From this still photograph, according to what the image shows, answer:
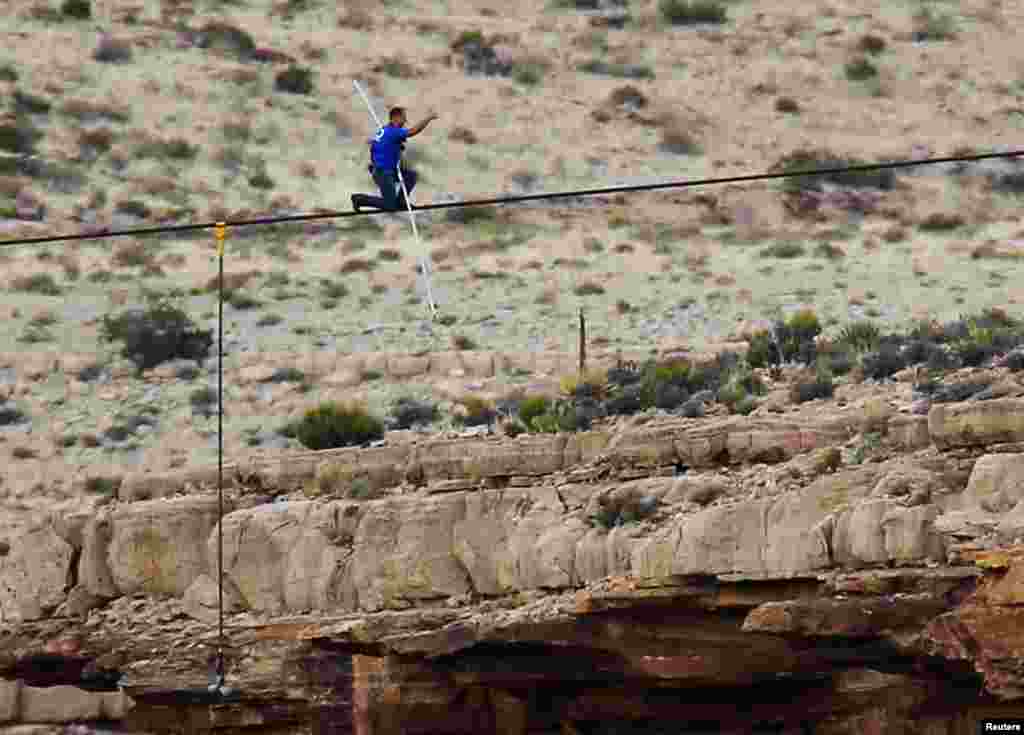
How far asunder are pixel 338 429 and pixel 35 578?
8035 mm

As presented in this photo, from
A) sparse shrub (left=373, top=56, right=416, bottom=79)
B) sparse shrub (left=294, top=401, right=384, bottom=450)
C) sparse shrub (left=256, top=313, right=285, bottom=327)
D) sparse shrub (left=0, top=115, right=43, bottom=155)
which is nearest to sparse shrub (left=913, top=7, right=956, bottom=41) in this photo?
sparse shrub (left=373, top=56, right=416, bottom=79)

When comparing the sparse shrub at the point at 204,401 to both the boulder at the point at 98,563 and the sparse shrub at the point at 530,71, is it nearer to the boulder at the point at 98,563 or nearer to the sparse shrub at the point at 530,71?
the boulder at the point at 98,563

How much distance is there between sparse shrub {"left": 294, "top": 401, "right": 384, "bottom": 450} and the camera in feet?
132

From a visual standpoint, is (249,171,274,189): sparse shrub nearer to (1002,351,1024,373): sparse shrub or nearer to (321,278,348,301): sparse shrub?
(321,278,348,301): sparse shrub

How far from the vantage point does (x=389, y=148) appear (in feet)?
77.2

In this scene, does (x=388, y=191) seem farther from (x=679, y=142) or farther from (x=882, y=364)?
(x=679, y=142)

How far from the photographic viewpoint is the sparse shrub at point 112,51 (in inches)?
2741

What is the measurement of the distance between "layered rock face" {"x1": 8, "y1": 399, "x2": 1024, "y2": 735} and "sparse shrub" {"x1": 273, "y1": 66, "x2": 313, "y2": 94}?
36.1 metres

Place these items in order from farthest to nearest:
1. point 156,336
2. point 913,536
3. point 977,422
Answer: point 156,336 < point 977,422 < point 913,536

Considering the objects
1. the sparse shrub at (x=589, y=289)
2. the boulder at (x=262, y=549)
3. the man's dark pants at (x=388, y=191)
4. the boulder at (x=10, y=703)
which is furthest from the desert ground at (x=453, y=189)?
the man's dark pants at (x=388, y=191)

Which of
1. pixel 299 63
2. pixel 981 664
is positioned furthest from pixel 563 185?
pixel 981 664

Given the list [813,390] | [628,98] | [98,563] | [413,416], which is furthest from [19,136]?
[813,390]

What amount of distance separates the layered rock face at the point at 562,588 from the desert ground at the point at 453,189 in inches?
283

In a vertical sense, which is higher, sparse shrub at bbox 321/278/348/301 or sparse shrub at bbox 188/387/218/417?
sparse shrub at bbox 321/278/348/301
